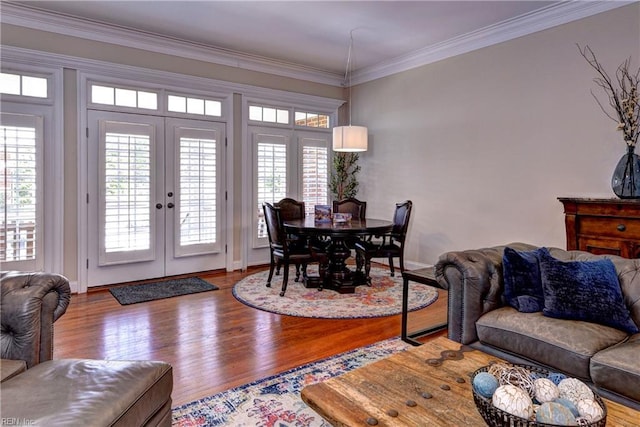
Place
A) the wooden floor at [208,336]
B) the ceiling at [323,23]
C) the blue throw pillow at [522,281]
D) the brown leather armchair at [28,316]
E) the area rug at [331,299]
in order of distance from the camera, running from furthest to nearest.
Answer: the ceiling at [323,23] < the area rug at [331,299] < the wooden floor at [208,336] < the blue throw pillow at [522,281] < the brown leather armchair at [28,316]

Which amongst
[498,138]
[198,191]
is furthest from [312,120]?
[498,138]

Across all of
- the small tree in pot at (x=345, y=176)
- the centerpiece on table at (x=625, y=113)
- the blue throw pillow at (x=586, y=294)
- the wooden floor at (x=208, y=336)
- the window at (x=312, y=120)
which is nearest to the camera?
the blue throw pillow at (x=586, y=294)

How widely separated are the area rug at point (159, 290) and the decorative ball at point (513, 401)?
3.74 meters

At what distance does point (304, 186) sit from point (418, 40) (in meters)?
2.55

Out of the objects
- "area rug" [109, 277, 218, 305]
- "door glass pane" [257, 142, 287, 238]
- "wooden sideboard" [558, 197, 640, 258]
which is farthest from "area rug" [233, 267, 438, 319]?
"wooden sideboard" [558, 197, 640, 258]

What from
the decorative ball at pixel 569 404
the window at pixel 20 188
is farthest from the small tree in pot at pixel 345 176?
the decorative ball at pixel 569 404

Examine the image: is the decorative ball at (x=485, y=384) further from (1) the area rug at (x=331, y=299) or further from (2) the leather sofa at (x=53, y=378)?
(1) the area rug at (x=331, y=299)

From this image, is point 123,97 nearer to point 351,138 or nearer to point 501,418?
point 351,138

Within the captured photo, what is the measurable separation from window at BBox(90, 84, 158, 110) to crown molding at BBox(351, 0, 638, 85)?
10.2ft

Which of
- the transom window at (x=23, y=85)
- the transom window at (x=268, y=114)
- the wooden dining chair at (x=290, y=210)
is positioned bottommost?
the wooden dining chair at (x=290, y=210)

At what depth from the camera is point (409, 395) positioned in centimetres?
145

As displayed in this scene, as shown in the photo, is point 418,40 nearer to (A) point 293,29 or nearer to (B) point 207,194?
(A) point 293,29

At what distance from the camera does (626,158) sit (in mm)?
3301

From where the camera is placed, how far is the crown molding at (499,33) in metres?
3.76
